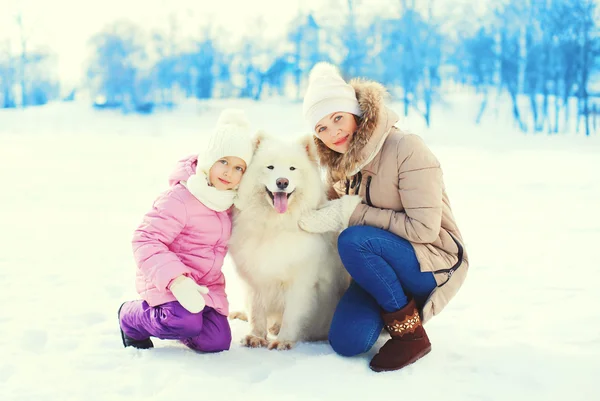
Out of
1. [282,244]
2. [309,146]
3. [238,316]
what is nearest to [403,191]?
[309,146]

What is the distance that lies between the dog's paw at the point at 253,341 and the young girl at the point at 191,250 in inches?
4.9

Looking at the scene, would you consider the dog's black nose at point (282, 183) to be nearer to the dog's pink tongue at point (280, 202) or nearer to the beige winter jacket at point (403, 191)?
the dog's pink tongue at point (280, 202)

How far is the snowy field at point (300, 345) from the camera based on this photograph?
2348 millimetres

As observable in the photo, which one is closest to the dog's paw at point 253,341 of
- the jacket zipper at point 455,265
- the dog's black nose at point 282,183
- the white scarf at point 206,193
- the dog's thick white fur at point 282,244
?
the dog's thick white fur at point 282,244

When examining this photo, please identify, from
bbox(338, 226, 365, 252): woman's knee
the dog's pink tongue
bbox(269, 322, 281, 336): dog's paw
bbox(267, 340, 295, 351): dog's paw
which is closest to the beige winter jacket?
bbox(338, 226, 365, 252): woman's knee

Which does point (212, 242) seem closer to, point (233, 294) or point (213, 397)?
point (213, 397)

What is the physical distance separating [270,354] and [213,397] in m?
0.54

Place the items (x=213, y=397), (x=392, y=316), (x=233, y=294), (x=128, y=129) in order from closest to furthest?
(x=213, y=397)
(x=392, y=316)
(x=233, y=294)
(x=128, y=129)

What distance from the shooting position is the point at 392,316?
2672mm

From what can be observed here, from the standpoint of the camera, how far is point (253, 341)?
9.32 ft

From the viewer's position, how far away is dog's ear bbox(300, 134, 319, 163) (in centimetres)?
284

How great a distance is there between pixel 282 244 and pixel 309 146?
20.2 inches

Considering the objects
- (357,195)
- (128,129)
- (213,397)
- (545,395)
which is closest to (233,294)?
(357,195)

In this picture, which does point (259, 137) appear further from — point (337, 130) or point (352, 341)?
point (352, 341)
